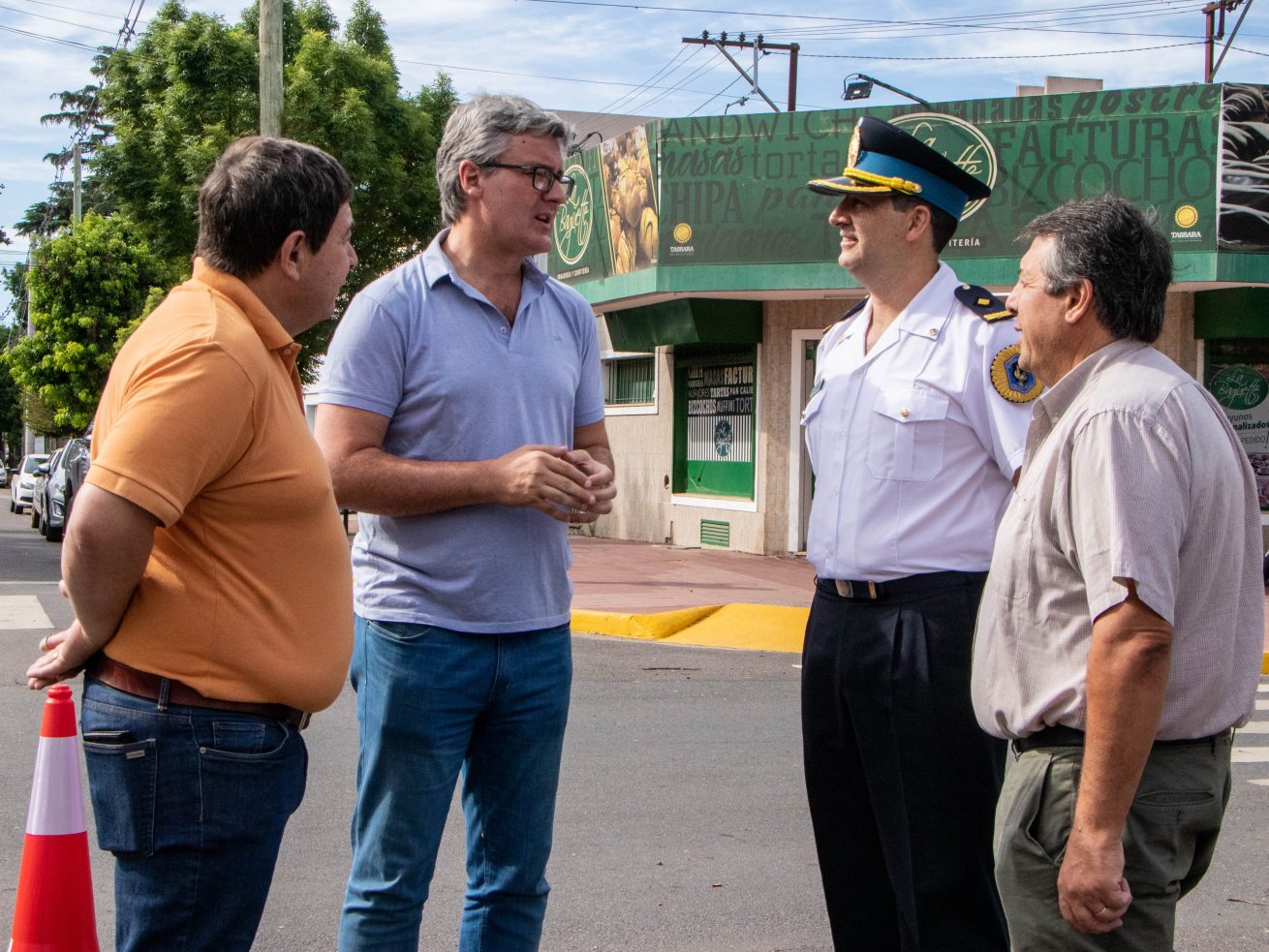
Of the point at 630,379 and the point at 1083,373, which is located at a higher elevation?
the point at 1083,373

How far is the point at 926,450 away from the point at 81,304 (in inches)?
1196

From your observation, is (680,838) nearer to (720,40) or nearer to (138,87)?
(138,87)

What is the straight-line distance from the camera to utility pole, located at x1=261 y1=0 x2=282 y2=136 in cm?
1348

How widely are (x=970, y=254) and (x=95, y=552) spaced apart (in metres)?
13.6

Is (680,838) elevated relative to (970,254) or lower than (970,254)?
lower

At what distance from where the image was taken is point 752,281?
15336 millimetres

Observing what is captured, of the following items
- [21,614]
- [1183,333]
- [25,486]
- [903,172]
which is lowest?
[25,486]

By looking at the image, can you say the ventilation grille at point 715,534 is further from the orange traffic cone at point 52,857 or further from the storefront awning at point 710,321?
the orange traffic cone at point 52,857

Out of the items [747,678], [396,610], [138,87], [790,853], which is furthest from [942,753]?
[138,87]

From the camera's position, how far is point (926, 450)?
3020 mm

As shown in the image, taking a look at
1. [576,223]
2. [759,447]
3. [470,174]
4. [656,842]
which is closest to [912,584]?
[470,174]

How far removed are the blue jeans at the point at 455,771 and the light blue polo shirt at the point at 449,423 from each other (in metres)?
0.07

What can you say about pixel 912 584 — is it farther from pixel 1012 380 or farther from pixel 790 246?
pixel 790 246

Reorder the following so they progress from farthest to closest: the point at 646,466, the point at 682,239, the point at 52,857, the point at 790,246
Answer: the point at 646,466 < the point at 682,239 < the point at 790,246 < the point at 52,857
